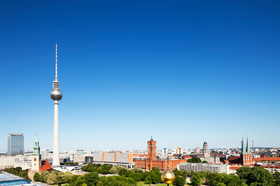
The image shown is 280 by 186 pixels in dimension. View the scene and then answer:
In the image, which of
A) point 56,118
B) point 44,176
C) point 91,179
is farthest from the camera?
point 56,118

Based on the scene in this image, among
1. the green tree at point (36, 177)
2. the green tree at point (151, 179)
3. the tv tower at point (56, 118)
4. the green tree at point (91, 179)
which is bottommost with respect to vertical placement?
the green tree at point (36, 177)

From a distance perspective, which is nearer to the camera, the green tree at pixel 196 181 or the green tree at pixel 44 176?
the green tree at pixel 196 181

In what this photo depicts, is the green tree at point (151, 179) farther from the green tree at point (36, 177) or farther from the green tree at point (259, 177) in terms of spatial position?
the green tree at point (36, 177)

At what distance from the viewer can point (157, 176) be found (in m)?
85.0

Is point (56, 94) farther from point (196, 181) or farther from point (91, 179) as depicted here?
point (196, 181)

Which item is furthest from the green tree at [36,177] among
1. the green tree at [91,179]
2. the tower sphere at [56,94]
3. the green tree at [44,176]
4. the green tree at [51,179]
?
the tower sphere at [56,94]

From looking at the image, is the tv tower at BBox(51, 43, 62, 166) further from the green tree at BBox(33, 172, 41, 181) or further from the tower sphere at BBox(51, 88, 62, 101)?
the green tree at BBox(33, 172, 41, 181)

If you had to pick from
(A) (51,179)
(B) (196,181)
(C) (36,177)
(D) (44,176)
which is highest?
(B) (196,181)

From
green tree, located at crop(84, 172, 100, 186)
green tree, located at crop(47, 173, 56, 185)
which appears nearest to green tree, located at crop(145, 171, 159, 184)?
green tree, located at crop(84, 172, 100, 186)

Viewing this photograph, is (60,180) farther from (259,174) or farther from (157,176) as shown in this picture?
(259,174)

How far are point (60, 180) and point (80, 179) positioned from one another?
45.0 feet

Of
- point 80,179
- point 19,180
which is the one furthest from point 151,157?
point 19,180

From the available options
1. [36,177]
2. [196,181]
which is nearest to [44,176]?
[36,177]

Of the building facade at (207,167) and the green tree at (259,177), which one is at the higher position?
the green tree at (259,177)
